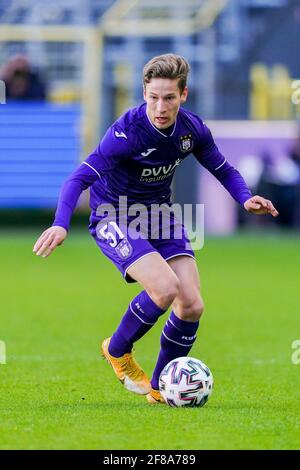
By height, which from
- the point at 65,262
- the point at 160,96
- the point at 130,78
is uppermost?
the point at 160,96

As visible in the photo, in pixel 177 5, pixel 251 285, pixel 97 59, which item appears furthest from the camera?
pixel 177 5

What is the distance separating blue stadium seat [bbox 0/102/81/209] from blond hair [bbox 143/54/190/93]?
44.4 ft

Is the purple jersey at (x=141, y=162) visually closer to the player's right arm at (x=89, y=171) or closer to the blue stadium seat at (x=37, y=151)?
the player's right arm at (x=89, y=171)

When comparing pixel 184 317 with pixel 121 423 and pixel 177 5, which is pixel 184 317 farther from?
pixel 177 5

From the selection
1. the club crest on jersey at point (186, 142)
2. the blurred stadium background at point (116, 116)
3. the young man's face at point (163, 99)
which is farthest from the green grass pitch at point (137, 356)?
the young man's face at point (163, 99)

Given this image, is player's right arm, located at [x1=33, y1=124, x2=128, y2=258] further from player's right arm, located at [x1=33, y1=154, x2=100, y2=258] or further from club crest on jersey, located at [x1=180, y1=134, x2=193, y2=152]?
club crest on jersey, located at [x1=180, y1=134, x2=193, y2=152]

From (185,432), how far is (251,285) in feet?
26.1

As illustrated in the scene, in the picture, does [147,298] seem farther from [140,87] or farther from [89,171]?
[140,87]

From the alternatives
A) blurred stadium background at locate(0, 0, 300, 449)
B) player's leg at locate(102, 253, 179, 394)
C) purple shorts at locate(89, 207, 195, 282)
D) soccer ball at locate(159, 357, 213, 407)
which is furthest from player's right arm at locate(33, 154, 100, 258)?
blurred stadium background at locate(0, 0, 300, 449)

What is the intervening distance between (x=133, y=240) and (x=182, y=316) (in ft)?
1.64

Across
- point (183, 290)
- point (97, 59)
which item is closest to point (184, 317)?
point (183, 290)

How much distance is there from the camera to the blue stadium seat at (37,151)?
19938mm

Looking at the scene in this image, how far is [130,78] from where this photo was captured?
835 inches

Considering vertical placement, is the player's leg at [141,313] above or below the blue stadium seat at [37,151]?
above
